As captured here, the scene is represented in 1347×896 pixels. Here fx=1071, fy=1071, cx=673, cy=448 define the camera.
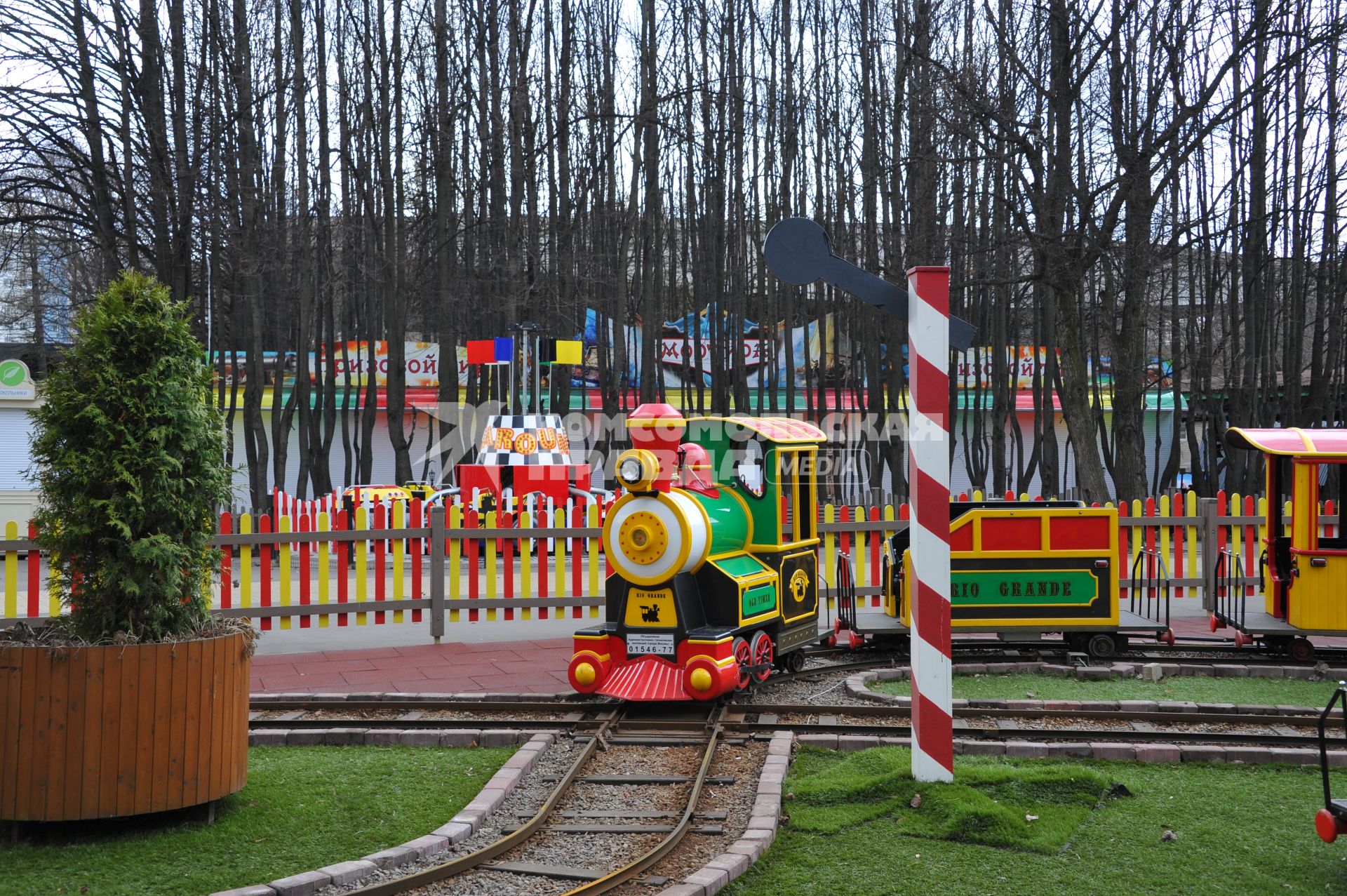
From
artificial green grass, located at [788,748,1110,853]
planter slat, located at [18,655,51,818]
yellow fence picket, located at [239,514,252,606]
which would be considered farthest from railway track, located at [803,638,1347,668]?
planter slat, located at [18,655,51,818]

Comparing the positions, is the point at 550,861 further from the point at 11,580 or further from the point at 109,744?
the point at 11,580

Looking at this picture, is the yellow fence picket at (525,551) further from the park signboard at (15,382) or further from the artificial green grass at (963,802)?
the park signboard at (15,382)

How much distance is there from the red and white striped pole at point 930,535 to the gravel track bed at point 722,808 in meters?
1.03

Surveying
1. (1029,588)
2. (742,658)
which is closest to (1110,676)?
(1029,588)

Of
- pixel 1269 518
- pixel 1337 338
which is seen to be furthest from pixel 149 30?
pixel 1337 338

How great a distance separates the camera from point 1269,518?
414 inches

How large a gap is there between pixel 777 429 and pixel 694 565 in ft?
5.80

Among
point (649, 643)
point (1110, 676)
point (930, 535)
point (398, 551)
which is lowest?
point (1110, 676)

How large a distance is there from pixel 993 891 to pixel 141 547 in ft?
14.1

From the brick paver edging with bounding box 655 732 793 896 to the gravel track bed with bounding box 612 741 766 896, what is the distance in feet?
0.24

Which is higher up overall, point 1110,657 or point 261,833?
point 261,833

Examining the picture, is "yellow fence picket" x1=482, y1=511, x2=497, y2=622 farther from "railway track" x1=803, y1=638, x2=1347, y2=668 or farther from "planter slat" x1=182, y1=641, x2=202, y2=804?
"planter slat" x1=182, y1=641, x2=202, y2=804

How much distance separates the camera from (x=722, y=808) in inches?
238

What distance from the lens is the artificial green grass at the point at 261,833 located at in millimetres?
4742
